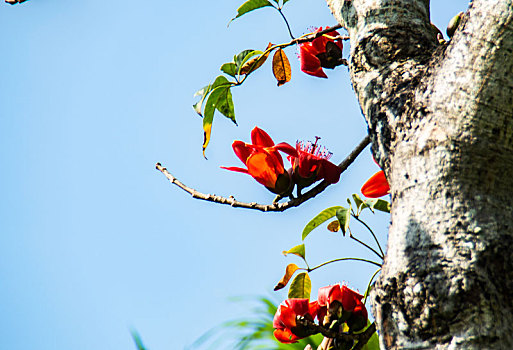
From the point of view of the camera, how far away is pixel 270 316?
7.72 ft

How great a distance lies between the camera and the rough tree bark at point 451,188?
0.43 metres

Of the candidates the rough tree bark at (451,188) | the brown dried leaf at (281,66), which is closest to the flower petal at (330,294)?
the rough tree bark at (451,188)

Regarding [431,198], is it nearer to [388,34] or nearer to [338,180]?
[388,34]

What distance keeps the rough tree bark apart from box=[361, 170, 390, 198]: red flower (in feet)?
0.80

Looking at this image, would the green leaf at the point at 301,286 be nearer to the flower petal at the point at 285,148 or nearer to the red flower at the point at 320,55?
the flower petal at the point at 285,148

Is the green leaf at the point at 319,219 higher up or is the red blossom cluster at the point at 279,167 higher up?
the red blossom cluster at the point at 279,167

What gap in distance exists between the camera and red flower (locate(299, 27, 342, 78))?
96 cm

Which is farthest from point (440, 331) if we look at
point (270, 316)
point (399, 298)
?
point (270, 316)

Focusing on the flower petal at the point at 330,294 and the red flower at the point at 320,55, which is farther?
the red flower at the point at 320,55

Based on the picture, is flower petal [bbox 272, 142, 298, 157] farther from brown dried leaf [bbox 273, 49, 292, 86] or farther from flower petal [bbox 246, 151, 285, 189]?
brown dried leaf [bbox 273, 49, 292, 86]

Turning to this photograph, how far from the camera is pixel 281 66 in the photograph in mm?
1032

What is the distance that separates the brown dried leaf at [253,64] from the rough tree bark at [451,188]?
393 mm

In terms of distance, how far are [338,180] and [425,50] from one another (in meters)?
0.26

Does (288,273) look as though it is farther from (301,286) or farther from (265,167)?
(265,167)
